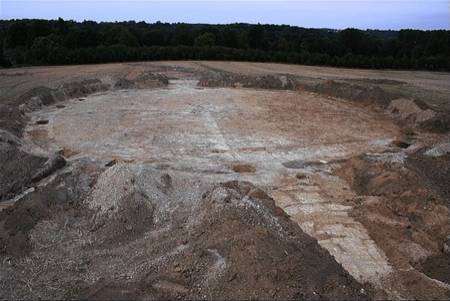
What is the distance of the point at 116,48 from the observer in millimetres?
40312

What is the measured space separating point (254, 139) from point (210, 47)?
2576cm

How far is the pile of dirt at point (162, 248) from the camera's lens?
7.89 m

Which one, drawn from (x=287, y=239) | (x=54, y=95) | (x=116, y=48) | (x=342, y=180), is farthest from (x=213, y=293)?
(x=116, y=48)

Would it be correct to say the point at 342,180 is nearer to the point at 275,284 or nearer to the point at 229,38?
the point at 275,284

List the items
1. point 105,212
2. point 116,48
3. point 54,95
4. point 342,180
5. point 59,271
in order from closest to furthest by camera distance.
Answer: point 59,271
point 105,212
point 342,180
point 54,95
point 116,48

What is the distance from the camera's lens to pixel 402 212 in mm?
11992

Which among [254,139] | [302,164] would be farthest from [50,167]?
[302,164]

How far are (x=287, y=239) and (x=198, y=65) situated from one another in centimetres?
3049

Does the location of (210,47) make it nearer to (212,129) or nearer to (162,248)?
(212,129)

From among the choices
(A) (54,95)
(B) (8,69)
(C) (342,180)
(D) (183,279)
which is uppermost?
(D) (183,279)

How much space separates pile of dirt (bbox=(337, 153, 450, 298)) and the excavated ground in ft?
0.13

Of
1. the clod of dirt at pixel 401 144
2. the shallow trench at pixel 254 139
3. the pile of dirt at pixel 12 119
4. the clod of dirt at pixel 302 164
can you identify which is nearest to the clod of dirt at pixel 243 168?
the shallow trench at pixel 254 139

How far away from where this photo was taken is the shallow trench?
11734 millimetres

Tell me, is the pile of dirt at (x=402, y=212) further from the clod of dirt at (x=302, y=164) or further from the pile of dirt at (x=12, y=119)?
the pile of dirt at (x=12, y=119)
